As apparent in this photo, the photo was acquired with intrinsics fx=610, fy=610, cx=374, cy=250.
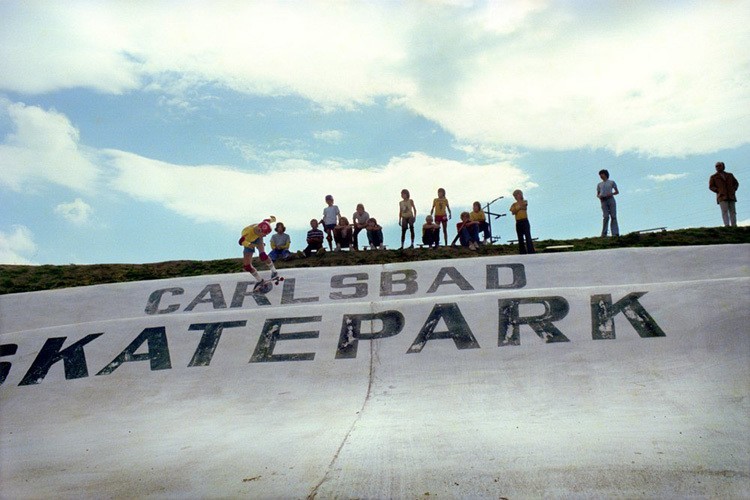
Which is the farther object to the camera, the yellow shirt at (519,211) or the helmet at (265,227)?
the yellow shirt at (519,211)

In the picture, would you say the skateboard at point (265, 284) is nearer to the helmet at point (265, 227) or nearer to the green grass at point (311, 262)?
the helmet at point (265, 227)

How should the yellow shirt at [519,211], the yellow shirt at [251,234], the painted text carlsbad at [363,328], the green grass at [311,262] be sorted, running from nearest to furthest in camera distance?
the painted text carlsbad at [363,328]
the yellow shirt at [251,234]
the yellow shirt at [519,211]
the green grass at [311,262]

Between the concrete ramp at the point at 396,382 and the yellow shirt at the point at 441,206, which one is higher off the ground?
the yellow shirt at the point at 441,206

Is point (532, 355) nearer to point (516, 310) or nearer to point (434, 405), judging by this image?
point (516, 310)

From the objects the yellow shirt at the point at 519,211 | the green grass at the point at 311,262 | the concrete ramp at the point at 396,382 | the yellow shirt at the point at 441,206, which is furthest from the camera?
the yellow shirt at the point at 441,206

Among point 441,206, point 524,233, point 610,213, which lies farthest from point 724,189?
point 441,206

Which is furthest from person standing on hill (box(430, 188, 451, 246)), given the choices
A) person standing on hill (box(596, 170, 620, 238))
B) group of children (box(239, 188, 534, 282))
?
person standing on hill (box(596, 170, 620, 238))

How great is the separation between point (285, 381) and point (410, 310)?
251 cm

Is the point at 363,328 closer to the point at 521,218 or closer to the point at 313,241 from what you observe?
the point at 521,218

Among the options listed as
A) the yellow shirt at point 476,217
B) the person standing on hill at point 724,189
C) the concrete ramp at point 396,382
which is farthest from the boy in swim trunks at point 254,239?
the person standing on hill at point 724,189

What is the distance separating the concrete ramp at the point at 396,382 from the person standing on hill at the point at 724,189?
441 cm

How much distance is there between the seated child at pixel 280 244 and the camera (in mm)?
15062

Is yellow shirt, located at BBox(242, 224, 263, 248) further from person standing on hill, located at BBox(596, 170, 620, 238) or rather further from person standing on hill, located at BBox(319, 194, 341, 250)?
person standing on hill, located at BBox(596, 170, 620, 238)

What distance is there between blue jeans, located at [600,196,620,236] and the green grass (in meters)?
0.26
